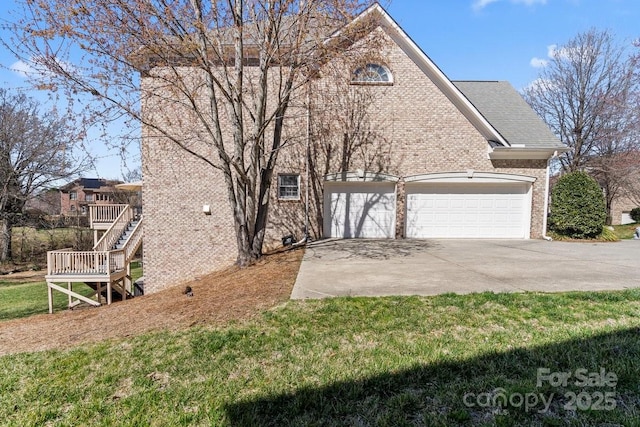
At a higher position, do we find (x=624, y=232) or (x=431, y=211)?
(x=431, y=211)

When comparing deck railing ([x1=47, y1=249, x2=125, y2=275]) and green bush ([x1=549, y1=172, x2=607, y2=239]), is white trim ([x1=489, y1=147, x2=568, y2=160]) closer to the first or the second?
green bush ([x1=549, y1=172, x2=607, y2=239])

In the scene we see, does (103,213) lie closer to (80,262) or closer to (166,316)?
(80,262)

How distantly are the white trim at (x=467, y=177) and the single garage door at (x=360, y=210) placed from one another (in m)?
1.01

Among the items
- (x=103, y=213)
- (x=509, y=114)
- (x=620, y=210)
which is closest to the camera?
Answer: (x=509, y=114)

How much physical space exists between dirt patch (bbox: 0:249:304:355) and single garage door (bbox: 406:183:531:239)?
7023mm

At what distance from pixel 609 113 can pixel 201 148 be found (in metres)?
25.1

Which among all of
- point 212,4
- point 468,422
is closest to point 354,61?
point 212,4

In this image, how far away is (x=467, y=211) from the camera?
12141 millimetres

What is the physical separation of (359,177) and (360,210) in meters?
1.25

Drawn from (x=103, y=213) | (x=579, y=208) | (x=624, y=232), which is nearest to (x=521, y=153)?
(x=579, y=208)

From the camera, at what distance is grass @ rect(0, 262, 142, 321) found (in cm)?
1072

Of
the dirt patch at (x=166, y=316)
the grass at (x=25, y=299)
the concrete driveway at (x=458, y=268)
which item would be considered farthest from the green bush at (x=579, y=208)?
the grass at (x=25, y=299)

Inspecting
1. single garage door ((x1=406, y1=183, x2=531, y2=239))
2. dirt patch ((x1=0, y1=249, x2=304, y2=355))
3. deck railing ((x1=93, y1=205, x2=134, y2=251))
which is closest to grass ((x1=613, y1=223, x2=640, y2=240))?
single garage door ((x1=406, y1=183, x2=531, y2=239))

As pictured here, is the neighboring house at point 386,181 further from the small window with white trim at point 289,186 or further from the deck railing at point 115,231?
the deck railing at point 115,231
